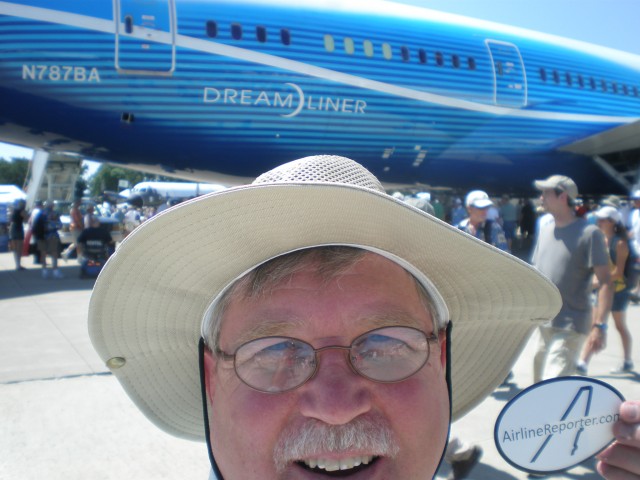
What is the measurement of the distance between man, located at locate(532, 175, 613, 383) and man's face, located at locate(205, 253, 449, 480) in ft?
9.69

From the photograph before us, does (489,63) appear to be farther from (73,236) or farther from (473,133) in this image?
(73,236)

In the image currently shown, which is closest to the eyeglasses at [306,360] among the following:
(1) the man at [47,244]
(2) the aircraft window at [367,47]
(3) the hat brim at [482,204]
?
(3) the hat brim at [482,204]

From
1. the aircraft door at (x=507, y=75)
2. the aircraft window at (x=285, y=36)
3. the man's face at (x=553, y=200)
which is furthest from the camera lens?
the aircraft door at (x=507, y=75)

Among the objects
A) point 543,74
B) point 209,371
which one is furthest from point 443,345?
point 543,74

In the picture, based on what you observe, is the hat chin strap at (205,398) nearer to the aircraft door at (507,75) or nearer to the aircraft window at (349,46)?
Result: the aircraft window at (349,46)

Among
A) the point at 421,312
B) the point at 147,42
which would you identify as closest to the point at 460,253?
the point at 421,312

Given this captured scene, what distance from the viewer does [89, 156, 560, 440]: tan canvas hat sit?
111cm

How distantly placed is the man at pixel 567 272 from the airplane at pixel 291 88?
6396 millimetres

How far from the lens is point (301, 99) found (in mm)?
9867

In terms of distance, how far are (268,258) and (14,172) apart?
347ft

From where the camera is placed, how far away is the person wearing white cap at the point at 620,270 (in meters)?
5.20

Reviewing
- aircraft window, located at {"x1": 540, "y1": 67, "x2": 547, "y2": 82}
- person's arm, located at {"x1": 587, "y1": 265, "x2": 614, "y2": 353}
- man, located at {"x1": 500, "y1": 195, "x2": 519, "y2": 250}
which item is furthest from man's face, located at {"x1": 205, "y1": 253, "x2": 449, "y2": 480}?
man, located at {"x1": 500, "y1": 195, "x2": 519, "y2": 250}

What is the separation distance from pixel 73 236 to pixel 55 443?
445 inches

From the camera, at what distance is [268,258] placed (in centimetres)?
125
